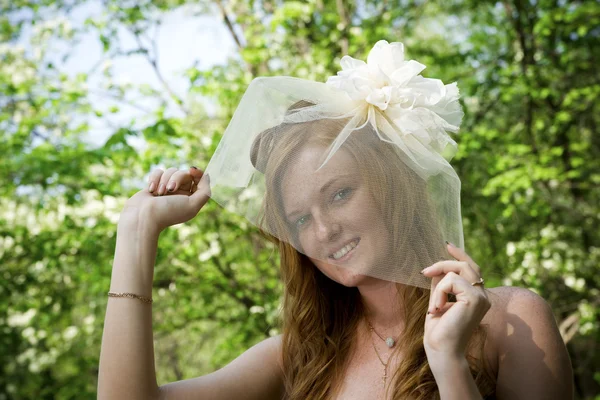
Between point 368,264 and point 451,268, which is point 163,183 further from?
point 451,268

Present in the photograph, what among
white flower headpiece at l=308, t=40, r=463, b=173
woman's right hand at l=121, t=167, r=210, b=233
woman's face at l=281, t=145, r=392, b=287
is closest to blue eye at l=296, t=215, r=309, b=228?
woman's face at l=281, t=145, r=392, b=287

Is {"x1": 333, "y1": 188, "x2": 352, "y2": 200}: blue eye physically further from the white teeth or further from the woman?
the white teeth

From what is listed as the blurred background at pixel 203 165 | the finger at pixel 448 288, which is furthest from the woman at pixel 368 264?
the blurred background at pixel 203 165

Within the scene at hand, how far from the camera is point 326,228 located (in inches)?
59.9

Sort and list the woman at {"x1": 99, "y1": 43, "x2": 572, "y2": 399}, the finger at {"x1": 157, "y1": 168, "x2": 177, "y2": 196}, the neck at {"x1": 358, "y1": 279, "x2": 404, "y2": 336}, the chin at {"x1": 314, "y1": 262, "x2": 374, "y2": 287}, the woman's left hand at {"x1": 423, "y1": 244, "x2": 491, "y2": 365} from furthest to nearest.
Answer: the finger at {"x1": 157, "y1": 168, "x2": 177, "y2": 196} < the neck at {"x1": 358, "y1": 279, "x2": 404, "y2": 336} < the chin at {"x1": 314, "y1": 262, "x2": 374, "y2": 287} < the woman at {"x1": 99, "y1": 43, "x2": 572, "y2": 399} < the woman's left hand at {"x1": 423, "y1": 244, "x2": 491, "y2": 365}

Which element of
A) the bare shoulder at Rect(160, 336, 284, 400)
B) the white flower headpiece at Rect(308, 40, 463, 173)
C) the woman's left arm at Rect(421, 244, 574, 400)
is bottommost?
the bare shoulder at Rect(160, 336, 284, 400)

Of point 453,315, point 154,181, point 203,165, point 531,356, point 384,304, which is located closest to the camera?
point 453,315

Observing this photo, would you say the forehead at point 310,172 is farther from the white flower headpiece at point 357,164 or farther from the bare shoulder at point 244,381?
the bare shoulder at point 244,381

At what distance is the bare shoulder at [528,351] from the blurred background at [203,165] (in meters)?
3.14

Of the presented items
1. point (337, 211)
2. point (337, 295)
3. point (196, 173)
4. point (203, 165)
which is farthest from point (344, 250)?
point (203, 165)

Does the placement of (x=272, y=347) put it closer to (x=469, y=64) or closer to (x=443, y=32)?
(x=469, y=64)

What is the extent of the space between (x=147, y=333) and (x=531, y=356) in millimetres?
950

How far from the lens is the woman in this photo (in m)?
1.48

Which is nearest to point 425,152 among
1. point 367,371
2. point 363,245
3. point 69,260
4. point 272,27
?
point 363,245
